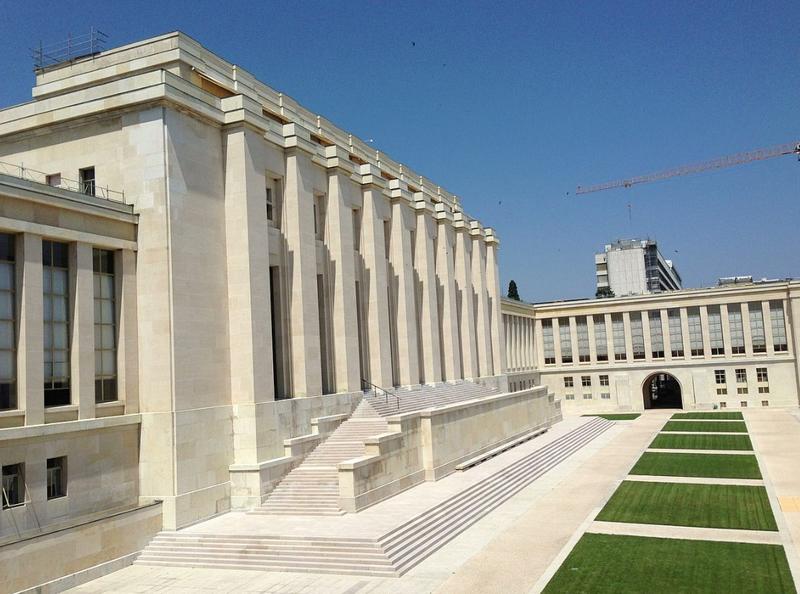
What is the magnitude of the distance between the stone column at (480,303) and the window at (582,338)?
23.8 metres

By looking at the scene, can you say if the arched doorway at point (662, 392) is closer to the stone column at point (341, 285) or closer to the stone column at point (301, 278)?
the stone column at point (341, 285)

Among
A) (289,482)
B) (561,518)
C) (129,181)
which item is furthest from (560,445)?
(129,181)

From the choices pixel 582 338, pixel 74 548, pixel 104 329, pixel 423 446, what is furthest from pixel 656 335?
pixel 74 548

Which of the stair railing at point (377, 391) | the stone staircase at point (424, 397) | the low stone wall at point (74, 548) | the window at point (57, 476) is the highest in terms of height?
the stair railing at point (377, 391)

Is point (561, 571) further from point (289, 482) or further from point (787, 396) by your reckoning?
point (787, 396)

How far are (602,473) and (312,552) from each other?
790 inches

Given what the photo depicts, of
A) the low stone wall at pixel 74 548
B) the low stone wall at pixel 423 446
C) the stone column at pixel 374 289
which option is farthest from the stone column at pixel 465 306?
the low stone wall at pixel 74 548

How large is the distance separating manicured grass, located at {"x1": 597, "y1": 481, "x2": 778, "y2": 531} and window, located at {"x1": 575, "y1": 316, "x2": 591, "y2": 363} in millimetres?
49765

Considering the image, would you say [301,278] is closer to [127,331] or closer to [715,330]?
[127,331]

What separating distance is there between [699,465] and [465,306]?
2366 cm

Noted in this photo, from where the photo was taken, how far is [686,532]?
25.2 metres

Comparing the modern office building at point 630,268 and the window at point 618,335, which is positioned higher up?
the modern office building at point 630,268

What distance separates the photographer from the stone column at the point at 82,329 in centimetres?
2455

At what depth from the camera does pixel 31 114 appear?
97.6 ft
